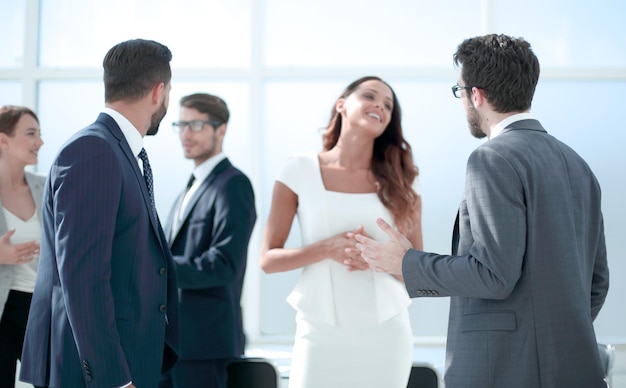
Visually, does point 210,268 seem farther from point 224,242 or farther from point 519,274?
point 519,274

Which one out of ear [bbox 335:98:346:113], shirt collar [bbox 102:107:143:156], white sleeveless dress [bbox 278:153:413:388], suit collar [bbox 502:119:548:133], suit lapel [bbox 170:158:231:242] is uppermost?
ear [bbox 335:98:346:113]

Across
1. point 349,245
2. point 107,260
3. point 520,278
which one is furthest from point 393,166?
point 107,260

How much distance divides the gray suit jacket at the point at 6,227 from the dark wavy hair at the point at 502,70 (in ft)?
7.64

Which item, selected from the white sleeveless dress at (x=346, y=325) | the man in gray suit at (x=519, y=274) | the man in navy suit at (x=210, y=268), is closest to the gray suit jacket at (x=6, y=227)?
the man in navy suit at (x=210, y=268)

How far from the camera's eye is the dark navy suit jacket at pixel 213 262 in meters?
3.15

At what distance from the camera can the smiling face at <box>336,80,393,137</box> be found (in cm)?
322

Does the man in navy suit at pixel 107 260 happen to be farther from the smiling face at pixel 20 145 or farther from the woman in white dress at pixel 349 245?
→ the smiling face at pixel 20 145

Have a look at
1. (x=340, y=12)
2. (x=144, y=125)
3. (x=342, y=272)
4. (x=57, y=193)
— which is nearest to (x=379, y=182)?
(x=342, y=272)

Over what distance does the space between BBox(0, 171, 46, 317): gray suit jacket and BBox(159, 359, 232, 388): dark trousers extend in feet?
2.83

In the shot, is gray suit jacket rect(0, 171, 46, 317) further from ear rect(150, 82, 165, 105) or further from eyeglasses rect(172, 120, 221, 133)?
ear rect(150, 82, 165, 105)

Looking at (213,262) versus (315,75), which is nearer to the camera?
(213,262)

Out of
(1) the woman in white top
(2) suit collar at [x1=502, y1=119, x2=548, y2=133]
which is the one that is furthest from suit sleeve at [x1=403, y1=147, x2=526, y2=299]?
(1) the woman in white top

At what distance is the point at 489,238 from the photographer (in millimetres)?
1945

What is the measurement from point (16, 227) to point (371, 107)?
5.89ft
